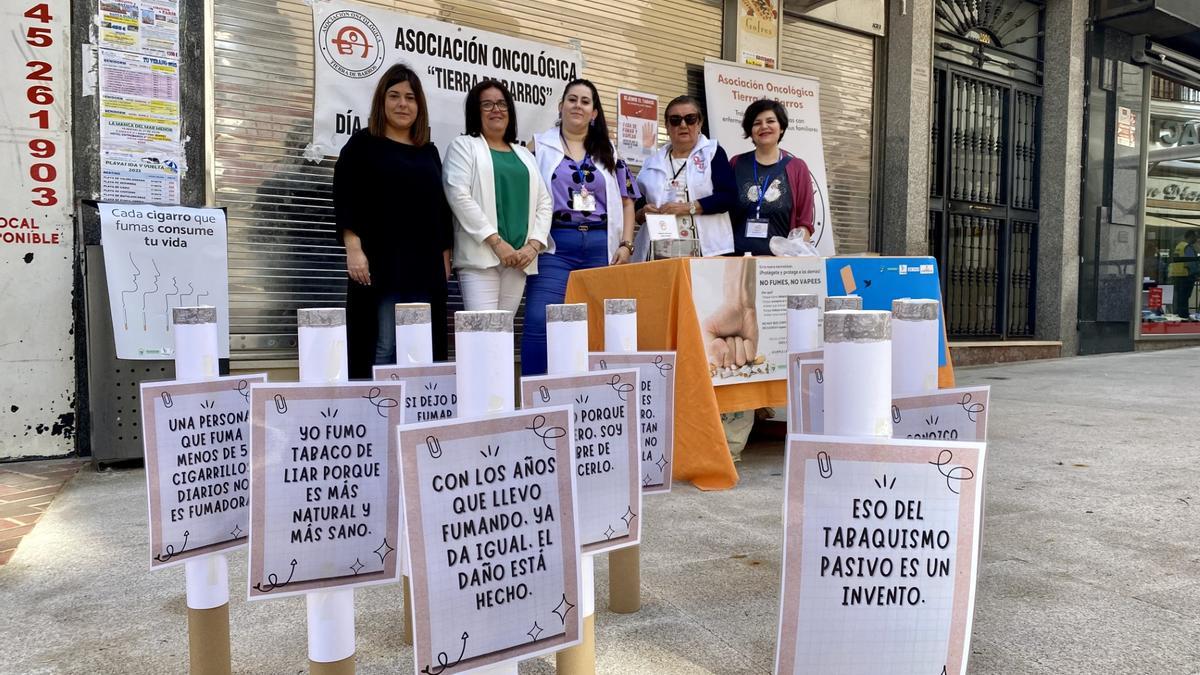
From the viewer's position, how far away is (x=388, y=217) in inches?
149

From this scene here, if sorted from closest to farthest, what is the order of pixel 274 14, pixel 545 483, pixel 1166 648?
pixel 545 483 → pixel 1166 648 → pixel 274 14

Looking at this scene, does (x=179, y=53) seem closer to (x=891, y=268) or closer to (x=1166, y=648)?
(x=891, y=268)

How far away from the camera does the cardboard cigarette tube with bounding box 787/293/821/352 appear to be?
5.99 feet

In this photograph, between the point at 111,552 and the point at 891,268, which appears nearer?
the point at 111,552

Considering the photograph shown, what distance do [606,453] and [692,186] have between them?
2.98m

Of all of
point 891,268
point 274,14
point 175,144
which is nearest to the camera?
point 891,268

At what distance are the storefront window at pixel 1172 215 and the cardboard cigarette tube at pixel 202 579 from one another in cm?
1170

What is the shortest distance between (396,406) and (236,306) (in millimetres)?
3524

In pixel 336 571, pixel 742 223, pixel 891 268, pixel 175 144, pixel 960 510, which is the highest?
pixel 175 144

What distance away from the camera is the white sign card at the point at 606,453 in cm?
164

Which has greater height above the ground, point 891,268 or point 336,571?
point 891,268

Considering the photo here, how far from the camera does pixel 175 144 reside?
4258 millimetres

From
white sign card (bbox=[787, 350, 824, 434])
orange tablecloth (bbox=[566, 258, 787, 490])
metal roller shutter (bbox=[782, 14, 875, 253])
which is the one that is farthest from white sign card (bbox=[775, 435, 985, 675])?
metal roller shutter (bbox=[782, 14, 875, 253])

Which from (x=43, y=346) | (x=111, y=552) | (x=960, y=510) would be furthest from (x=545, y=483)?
(x=43, y=346)
